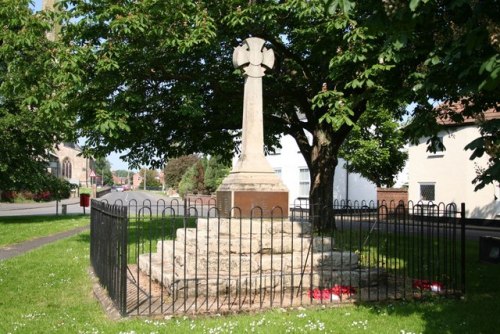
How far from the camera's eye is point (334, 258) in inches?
322

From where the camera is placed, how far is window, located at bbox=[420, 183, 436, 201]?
24906 millimetres

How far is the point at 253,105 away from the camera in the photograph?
9.23m

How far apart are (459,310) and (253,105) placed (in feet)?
16.1

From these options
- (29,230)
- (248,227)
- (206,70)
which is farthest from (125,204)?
(248,227)

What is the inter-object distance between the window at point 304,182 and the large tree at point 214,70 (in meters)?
17.3

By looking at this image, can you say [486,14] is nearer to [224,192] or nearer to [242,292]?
[242,292]

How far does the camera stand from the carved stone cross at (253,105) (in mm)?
9039

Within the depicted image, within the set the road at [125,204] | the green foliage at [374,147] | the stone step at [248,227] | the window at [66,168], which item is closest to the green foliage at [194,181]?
the road at [125,204]

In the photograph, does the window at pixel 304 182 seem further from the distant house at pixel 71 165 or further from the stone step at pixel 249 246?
the distant house at pixel 71 165

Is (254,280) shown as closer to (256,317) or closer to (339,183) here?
(256,317)

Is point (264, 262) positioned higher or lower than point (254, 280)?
higher

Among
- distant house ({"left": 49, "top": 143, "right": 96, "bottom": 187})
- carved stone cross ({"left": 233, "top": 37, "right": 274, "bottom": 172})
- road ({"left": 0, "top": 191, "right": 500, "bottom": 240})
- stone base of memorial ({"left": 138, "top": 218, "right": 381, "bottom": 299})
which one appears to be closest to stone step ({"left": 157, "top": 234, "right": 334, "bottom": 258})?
stone base of memorial ({"left": 138, "top": 218, "right": 381, "bottom": 299})

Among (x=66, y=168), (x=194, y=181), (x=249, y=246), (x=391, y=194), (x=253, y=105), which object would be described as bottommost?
(x=249, y=246)

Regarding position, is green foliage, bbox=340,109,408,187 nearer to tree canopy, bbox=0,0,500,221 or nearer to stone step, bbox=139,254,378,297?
tree canopy, bbox=0,0,500,221
